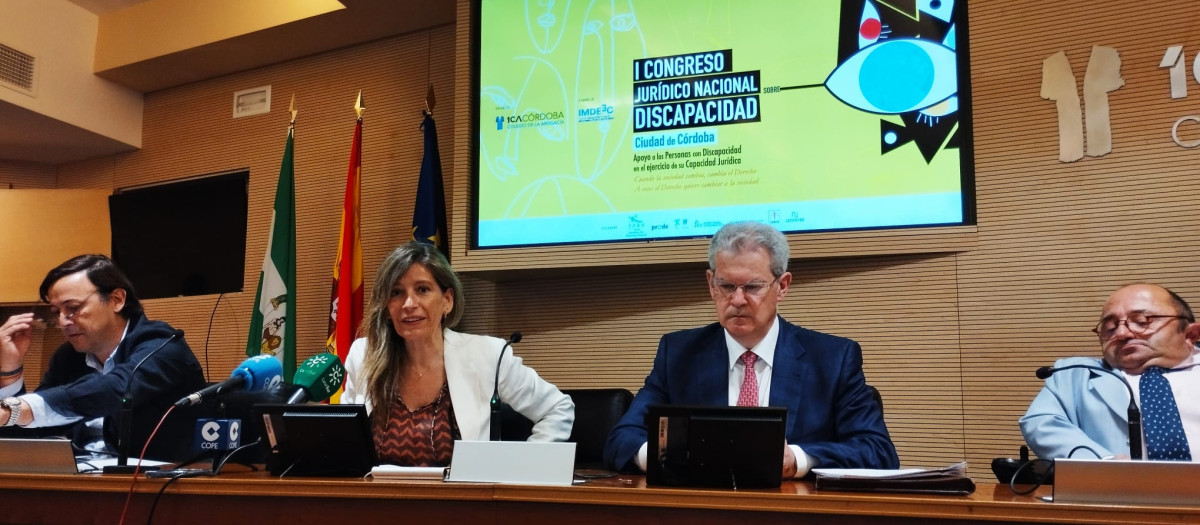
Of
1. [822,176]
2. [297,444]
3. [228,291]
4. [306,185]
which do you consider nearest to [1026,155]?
[822,176]

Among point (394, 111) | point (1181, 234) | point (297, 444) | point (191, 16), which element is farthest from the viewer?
point (191, 16)

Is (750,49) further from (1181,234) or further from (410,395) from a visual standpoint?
(410,395)

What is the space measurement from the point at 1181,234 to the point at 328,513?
260 cm

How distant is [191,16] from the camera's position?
456 centimetres

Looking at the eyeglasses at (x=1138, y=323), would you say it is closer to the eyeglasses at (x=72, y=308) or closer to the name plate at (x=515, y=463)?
the name plate at (x=515, y=463)

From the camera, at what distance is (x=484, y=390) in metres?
2.59

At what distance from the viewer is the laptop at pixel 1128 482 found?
140cm

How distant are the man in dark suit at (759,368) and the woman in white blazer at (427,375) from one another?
16.4 inches

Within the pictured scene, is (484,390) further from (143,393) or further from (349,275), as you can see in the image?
(349,275)

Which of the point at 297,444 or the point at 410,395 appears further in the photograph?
the point at 410,395

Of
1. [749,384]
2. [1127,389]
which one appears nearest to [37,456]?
[749,384]

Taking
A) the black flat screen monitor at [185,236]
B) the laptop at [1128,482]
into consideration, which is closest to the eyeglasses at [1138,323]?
the laptop at [1128,482]

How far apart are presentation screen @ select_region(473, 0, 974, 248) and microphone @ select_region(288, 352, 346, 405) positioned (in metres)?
1.37

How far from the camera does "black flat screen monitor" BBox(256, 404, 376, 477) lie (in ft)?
6.43
